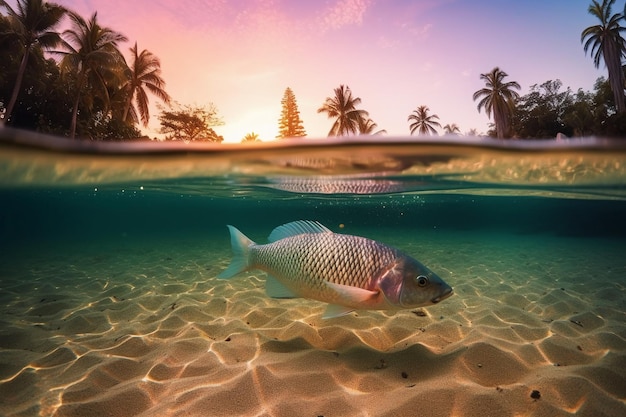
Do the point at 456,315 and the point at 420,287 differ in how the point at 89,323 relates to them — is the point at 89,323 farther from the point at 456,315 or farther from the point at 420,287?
the point at 456,315

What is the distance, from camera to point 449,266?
11164 millimetres

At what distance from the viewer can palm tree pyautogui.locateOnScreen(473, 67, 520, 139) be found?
162 feet

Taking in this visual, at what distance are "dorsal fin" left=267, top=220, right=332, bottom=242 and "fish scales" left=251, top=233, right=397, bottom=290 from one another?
0.75ft

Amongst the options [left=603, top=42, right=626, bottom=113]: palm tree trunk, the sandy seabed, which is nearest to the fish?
the sandy seabed

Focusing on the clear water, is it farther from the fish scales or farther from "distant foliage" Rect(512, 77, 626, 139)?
"distant foliage" Rect(512, 77, 626, 139)

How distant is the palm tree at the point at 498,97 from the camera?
162 ft

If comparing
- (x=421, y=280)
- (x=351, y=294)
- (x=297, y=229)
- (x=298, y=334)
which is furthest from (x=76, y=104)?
(x=421, y=280)

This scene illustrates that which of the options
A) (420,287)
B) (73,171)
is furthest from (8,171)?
(420,287)

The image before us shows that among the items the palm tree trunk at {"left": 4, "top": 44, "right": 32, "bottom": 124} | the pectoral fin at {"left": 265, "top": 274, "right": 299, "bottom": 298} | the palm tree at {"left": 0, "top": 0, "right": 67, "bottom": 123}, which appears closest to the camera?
the pectoral fin at {"left": 265, "top": 274, "right": 299, "bottom": 298}

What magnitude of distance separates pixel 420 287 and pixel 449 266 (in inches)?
362

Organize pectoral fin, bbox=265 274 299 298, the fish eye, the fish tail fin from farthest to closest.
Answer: the fish tail fin, pectoral fin, bbox=265 274 299 298, the fish eye

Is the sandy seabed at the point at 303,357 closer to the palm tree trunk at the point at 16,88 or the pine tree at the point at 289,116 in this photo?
the palm tree trunk at the point at 16,88

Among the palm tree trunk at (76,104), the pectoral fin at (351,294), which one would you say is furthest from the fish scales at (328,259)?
the palm tree trunk at (76,104)

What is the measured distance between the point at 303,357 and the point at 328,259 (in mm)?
1255
